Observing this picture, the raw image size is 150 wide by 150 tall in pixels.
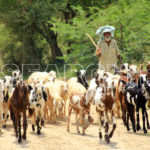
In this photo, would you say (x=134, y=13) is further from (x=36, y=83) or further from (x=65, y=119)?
(x=36, y=83)

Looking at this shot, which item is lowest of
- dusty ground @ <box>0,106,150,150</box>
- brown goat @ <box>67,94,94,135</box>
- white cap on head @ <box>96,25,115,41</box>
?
dusty ground @ <box>0,106,150,150</box>

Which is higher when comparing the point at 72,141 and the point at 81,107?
the point at 81,107

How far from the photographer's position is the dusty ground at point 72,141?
29.2 feet

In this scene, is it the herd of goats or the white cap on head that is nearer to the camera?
the herd of goats

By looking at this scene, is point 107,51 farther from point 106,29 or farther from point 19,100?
point 19,100

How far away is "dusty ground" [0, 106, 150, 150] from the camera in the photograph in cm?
889

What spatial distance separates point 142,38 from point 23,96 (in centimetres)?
1153

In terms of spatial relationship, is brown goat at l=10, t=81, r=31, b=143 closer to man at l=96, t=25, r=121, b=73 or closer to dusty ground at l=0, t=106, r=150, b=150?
dusty ground at l=0, t=106, r=150, b=150

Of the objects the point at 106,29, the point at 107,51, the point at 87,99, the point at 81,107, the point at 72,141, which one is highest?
the point at 106,29

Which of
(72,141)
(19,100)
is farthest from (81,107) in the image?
(19,100)

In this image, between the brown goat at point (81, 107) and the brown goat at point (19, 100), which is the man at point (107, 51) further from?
the brown goat at point (19, 100)

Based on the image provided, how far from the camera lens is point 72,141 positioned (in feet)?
30.8

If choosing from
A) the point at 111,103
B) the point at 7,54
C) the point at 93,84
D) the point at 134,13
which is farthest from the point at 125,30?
the point at 7,54

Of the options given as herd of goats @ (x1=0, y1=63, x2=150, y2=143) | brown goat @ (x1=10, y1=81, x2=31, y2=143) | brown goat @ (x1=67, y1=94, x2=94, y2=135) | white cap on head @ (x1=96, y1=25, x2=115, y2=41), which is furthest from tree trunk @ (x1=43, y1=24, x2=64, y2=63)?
brown goat @ (x1=10, y1=81, x2=31, y2=143)
